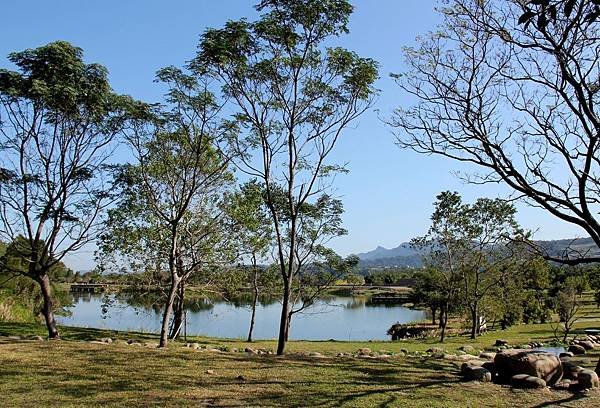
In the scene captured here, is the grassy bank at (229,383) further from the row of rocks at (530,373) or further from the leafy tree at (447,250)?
the leafy tree at (447,250)

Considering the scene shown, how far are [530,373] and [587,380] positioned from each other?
0.81 meters

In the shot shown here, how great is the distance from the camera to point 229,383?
7641 mm

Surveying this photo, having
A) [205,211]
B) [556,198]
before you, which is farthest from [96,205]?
[556,198]

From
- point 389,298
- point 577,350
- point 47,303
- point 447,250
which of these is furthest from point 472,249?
point 389,298

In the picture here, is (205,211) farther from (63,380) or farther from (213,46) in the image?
(63,380)

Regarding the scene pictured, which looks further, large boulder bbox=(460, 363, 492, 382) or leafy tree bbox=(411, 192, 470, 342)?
leafy tree bbox=(411, 192, 470, 342)

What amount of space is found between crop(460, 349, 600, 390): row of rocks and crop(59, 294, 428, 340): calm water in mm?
11640

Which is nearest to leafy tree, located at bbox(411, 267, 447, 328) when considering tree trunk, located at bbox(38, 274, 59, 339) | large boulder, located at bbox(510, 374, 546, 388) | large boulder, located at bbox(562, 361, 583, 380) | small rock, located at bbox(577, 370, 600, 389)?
large boulder, located at bbox(562, 361, 583, 380)

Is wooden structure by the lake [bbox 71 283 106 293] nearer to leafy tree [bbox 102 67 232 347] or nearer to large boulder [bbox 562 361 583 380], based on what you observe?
leafy tree [bbox 102 67 232 347]

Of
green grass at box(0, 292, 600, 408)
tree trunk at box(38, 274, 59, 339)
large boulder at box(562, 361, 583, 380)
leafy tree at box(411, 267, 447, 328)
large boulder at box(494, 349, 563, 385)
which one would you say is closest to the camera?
green grass at box(0, 292, 600, 408)

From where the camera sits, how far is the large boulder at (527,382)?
794cm

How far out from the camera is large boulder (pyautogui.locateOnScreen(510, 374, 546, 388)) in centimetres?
794

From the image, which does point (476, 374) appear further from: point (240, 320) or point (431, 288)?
point (240, 320)

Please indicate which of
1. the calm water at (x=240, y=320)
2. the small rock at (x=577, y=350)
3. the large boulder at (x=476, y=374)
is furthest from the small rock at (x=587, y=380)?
the calm water at (x=240, y=320)
